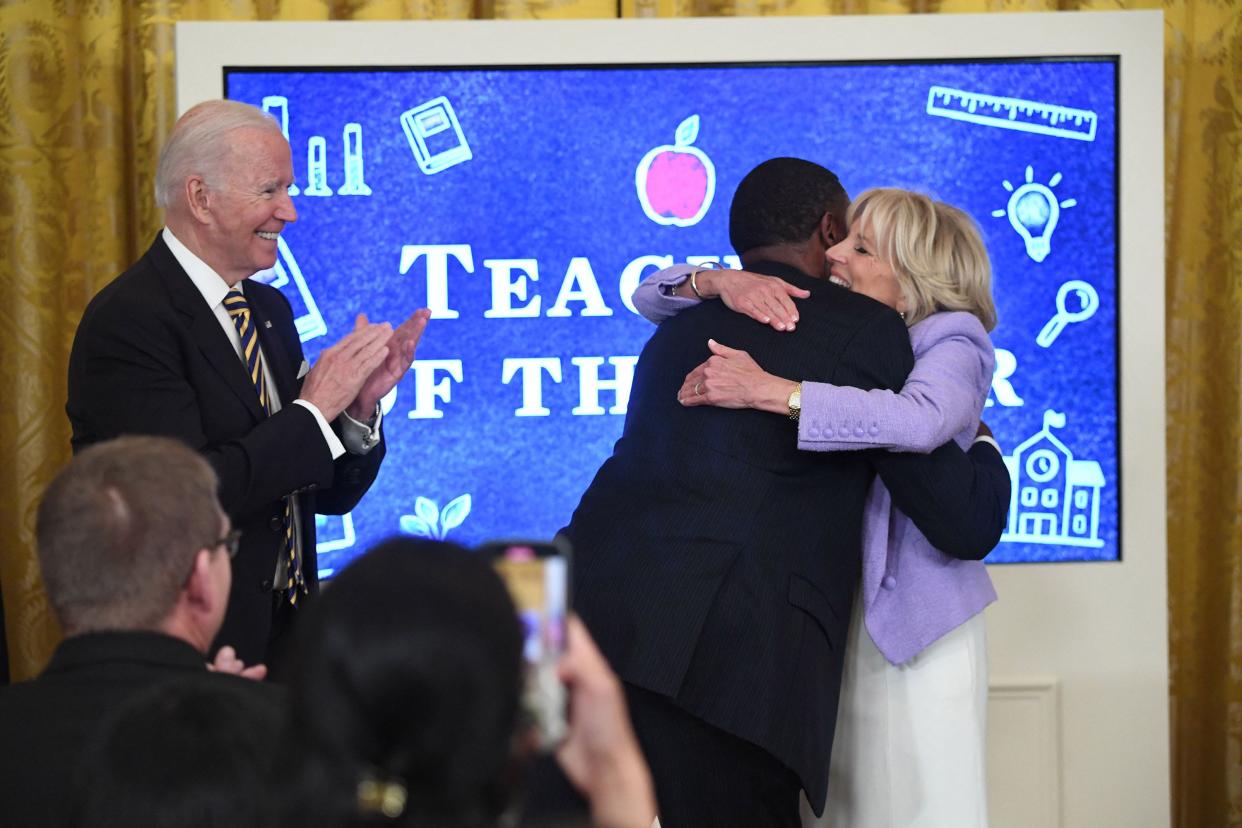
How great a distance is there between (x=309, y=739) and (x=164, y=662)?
700 millimetres

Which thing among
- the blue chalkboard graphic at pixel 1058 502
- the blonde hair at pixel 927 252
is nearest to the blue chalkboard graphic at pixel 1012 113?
the blue chalkboard graphic at pixel 1058 502

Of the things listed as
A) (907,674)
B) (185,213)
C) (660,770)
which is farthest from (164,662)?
(907,674)

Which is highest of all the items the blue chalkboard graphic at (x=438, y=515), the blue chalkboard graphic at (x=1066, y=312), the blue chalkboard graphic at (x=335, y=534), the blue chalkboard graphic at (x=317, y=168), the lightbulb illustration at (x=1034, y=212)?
the blue chalkboard graphic at (x=317, y=168)

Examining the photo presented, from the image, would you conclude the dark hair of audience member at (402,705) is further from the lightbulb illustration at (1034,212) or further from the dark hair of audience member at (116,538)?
the lightbulb illustration at (1034,212)

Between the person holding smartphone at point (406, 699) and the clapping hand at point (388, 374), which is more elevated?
the clapping hand at point (388, 374)

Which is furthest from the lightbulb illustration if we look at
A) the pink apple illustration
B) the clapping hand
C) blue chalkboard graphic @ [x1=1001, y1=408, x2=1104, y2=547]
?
the clapping hand

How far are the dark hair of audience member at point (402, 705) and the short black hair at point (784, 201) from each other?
164cm

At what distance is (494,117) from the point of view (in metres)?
3.28

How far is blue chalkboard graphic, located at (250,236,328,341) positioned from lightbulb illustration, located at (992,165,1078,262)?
151 centimetres

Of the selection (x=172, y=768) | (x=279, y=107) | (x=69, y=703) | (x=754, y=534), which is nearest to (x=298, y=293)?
(x=279, y=107)

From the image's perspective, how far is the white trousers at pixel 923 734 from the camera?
7.93 ft

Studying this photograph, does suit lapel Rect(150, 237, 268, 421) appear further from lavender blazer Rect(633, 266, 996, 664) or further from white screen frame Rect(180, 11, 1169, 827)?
white screen frame Rect(180, 11, 1169, 827)

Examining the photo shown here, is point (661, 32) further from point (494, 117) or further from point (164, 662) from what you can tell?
point (164, 662)

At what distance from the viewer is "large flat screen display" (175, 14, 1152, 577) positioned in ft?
10.7
